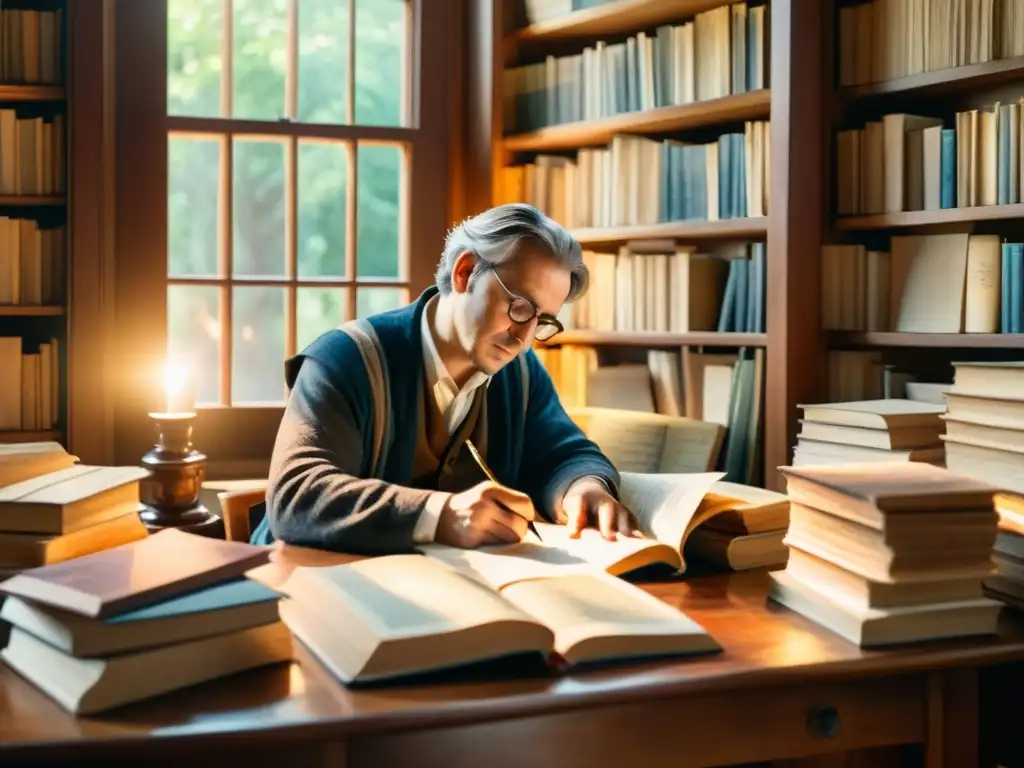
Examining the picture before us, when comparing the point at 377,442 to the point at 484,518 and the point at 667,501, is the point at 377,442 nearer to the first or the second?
the point at 484,518

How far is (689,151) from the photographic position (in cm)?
322

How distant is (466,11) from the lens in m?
3.59

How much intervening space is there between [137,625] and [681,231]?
2307mm

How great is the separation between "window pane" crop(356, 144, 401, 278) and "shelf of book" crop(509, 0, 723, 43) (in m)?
0.55

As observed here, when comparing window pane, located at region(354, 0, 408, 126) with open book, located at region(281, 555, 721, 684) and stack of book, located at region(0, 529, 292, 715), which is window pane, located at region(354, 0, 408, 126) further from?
stack of book, located at region(0, 529, 292, 715)

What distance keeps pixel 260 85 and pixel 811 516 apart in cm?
246

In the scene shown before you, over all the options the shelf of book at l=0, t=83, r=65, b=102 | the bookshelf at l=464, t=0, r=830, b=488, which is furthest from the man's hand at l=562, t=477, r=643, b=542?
the shelf of book at l=0, t=83, r=65, b=102

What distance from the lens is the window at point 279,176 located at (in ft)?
11.0

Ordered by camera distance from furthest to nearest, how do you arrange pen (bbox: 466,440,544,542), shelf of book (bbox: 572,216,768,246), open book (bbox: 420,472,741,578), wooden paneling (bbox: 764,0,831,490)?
shelf of book (bbox: 572,216,768,246) < wooden paneling (bbox: 764,0,831,490) < pen (bbox: 466,440,544,542) < open book (bbox: 420,472,741,578)

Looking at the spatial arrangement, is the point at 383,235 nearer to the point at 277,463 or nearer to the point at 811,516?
the point at 277,463

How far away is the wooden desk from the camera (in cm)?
108

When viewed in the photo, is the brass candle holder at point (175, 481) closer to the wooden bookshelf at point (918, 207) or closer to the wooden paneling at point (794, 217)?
the wooden paneling at point (794, 217)

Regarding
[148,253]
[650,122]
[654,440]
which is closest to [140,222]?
[148,253]

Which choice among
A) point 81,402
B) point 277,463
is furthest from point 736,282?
point 81,402
